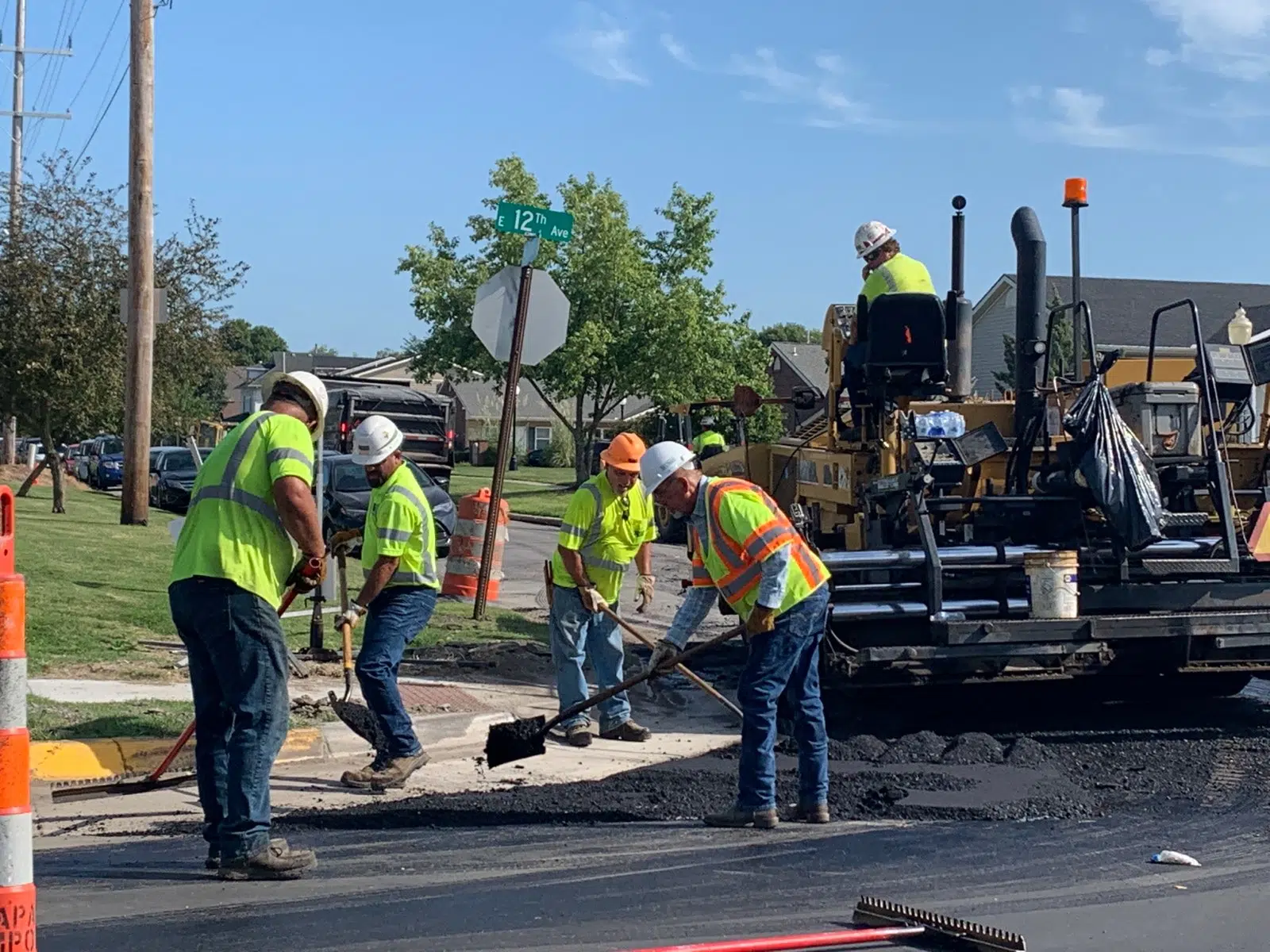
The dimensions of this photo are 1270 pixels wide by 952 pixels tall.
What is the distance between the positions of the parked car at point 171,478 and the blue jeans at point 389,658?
884 inches

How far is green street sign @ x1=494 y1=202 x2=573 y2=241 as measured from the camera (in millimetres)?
11102

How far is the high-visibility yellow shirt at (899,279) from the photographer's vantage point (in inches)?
343

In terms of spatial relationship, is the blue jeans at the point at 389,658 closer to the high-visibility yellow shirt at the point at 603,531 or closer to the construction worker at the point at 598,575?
the construction worker at the point at 598,575

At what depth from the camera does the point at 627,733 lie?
8.37 m

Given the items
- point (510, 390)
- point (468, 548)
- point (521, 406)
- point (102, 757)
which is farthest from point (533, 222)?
point (521, 406)

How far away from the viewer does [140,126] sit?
60.2 feet

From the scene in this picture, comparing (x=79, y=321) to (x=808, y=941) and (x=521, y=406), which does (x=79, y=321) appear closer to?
(x=808, y=941)

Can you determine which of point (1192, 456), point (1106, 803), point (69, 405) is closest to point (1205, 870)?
point (1106, 803)

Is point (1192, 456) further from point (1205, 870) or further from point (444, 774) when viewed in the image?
point (444, 774)

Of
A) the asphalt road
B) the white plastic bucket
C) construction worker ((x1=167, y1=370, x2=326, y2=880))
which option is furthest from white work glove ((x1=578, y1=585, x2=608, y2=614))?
construction worker ((x1=167, y1=370, x2=326, y2=880))

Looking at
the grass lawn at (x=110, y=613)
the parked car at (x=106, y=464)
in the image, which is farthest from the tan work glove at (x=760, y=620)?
the parked car at (x=106, y=464)

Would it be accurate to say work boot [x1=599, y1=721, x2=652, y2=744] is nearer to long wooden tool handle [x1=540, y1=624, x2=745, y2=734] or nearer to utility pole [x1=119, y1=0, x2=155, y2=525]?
long wooden tool handle [x1=540, y1=624, x2=745, y2=734]

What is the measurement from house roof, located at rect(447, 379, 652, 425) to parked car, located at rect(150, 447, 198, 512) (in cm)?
3160

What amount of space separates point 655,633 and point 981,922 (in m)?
8.39
